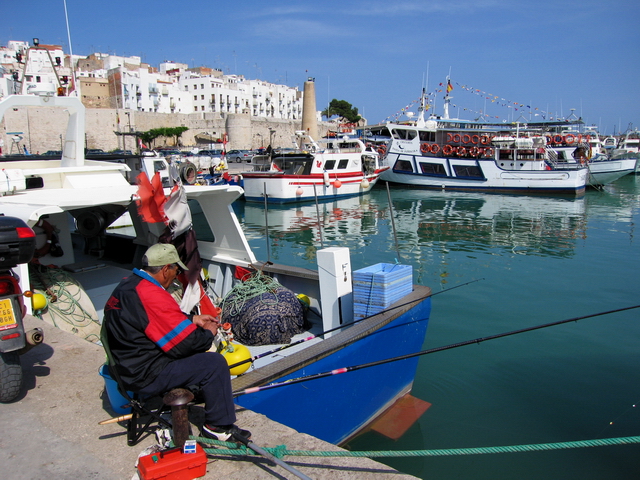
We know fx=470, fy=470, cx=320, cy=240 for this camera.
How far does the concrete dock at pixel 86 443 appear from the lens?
2725mm

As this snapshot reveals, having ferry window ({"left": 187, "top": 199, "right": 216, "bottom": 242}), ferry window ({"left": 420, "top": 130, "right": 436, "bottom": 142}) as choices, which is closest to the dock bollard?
ferry window ({"left": 187, "top": 199, "right": 216, "bottom": 242})

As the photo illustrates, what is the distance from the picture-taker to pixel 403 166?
37.2 meters

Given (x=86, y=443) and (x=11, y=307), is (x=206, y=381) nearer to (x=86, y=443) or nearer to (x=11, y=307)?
(x=86, y=443)

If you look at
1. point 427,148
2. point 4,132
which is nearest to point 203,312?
point 427,148

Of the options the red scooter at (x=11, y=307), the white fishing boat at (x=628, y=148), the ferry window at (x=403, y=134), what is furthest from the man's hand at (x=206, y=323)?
the white fishing boat at (x=628, y=148)

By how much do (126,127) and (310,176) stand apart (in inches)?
2058

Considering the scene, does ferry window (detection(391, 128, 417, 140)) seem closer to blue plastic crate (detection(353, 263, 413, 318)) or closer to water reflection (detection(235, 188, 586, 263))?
water reflection (detection(235, 188, 586, 263))

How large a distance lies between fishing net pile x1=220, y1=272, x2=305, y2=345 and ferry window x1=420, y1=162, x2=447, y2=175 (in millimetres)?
32017

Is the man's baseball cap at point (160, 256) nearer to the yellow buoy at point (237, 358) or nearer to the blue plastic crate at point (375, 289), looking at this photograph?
the yellow buoy at point (237, 358)

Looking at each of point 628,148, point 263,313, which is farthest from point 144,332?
point 628,148

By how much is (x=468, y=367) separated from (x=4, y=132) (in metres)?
63.9

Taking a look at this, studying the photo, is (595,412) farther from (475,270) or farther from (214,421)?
(475,270)

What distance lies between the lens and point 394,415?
5.77 meters

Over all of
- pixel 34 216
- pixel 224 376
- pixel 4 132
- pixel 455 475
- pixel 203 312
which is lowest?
pixel 455 475
